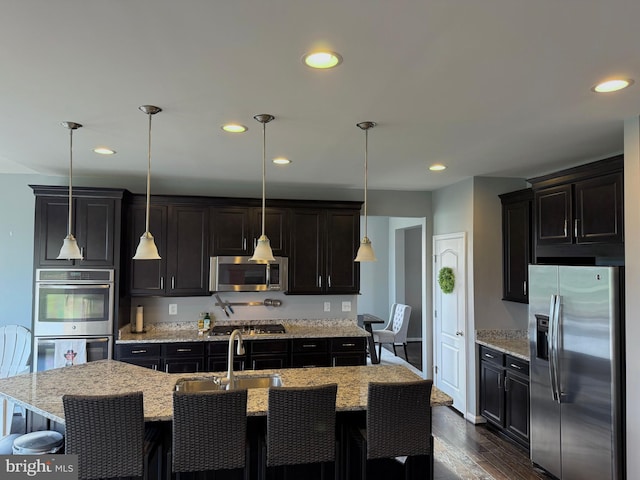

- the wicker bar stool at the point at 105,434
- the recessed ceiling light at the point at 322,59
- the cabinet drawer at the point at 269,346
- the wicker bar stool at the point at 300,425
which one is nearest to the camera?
the recessed ceiling light at the point at 322,59

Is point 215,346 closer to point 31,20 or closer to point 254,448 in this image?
point 254,448

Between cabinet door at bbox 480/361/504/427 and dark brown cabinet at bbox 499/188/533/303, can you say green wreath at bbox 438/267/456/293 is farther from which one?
cabinet door at bbox 480/361/504/427

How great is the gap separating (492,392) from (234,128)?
356 centimetres

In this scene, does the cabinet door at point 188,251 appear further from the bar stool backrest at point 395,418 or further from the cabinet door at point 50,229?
the bar stool backrest at point 395,418

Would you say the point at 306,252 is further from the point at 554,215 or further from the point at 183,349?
the point at 554,215

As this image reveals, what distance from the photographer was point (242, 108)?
2561 millimetres

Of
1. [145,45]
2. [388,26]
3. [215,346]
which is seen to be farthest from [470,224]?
[145,45]

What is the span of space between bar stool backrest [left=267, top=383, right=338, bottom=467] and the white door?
2.96 meters

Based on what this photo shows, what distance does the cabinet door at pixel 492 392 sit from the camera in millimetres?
4211

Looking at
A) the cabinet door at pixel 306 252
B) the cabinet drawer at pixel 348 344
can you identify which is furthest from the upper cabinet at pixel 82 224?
the cabinet drawer at pixel 348 344

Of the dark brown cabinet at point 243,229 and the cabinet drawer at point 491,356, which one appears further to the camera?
the dark brown cabinet at point 243,229

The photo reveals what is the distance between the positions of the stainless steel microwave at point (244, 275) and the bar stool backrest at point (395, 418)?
9.21ft

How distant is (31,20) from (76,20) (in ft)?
0.55

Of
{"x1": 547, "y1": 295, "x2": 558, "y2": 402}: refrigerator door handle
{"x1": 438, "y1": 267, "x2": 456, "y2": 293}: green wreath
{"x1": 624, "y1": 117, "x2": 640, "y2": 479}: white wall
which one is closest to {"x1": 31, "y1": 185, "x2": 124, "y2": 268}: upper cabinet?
{"x1": 438, "y1": 267, "x2": 456, "y2": 293}: green wreath
